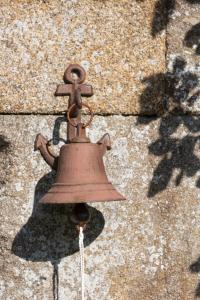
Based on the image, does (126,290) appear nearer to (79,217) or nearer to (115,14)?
(79,217)

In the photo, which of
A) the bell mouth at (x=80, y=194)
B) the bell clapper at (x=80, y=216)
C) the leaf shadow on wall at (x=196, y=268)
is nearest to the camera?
the bell mouth at (x=80, y=194)

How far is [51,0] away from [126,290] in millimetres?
1284

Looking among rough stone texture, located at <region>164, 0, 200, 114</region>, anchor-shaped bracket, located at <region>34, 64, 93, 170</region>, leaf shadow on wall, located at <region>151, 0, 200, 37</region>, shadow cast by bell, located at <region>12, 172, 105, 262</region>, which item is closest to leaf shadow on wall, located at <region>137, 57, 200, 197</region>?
rough stone texture, located at <region>164, 0, 200, 114</region>

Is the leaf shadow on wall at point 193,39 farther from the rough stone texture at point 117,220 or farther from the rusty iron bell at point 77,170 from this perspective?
the rusty iron bell at point 77,170

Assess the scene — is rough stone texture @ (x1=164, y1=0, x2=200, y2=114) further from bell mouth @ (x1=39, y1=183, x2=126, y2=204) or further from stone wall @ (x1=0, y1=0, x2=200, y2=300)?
bell mouth @ (x1=39, y1=183, x2=126, y2=204)

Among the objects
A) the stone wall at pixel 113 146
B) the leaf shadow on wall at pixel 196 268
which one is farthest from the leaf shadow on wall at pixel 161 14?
the leaf shadow on wall at pixel 196 268

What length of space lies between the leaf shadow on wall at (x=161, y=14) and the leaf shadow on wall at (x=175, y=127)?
0.16 metres

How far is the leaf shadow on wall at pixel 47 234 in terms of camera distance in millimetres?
3150

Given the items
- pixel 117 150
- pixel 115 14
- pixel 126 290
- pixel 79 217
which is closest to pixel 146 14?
pixel 115 14

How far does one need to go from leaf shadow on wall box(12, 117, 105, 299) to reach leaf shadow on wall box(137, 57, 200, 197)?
377mm

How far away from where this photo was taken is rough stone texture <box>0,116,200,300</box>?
3148 mm

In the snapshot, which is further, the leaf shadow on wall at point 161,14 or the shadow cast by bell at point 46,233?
the leaf shadow on wall at point 161,14

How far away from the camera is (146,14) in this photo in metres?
3.27

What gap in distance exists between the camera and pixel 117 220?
321cm
